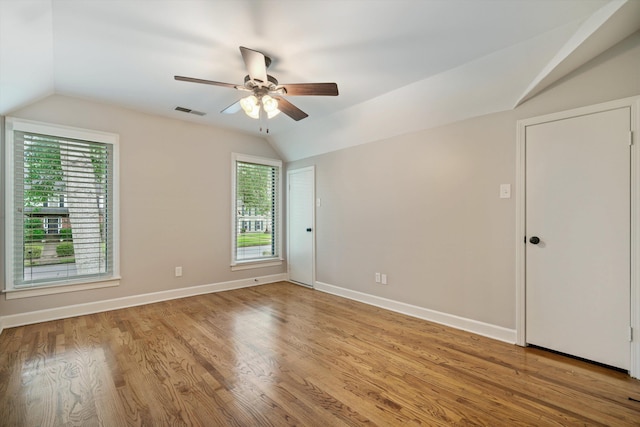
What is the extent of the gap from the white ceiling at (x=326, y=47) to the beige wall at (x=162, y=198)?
1.12 ft

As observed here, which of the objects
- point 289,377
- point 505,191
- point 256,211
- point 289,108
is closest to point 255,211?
point 256,211

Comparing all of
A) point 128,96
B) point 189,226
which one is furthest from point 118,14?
point 189,226

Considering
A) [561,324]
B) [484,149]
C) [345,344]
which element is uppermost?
[484,149]

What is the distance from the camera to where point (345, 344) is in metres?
2.69

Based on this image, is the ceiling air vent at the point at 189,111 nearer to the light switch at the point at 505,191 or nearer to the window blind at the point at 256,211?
the window blind at the point at 256,211

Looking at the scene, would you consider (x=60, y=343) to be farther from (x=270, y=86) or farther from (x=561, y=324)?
(x=561, y=324)

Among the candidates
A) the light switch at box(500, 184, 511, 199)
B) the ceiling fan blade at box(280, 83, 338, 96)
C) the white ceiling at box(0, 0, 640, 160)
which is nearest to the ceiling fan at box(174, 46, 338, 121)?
the ceiling fan blade at box(280, 83, 338, 96)

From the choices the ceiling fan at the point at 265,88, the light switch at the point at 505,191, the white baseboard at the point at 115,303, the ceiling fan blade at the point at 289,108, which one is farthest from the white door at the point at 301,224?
the light switch at the point at 505,191

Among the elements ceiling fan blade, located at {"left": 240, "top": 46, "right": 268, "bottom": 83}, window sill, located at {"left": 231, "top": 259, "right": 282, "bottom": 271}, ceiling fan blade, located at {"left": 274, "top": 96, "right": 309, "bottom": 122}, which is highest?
ceiling fan blade, located at {"left": 240, "top": 46, "right": 268, "bottom": 83}

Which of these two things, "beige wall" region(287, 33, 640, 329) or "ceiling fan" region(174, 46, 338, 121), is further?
"beige wall" region(287, 33, 640, 329)

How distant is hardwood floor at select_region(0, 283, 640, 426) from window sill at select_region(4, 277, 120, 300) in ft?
1.15

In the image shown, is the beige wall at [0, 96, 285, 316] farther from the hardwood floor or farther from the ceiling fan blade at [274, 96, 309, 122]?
the ceiling fan blade at [274, 96, 309, 122]

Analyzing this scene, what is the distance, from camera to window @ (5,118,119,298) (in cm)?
310

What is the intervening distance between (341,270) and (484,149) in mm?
2499
